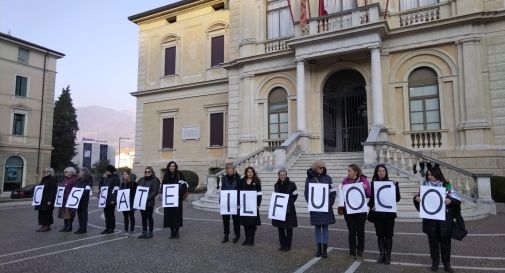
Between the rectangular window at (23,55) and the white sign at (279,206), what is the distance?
37113 millimetres

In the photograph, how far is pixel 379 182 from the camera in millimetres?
6914

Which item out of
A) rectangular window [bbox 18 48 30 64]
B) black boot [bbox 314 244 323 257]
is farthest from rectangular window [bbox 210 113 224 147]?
rectangular window [bbox 18 48 30 64]

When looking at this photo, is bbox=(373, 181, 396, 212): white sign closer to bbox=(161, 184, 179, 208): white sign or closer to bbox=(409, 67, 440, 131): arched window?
bbox=(161, 184, 179, 208): white sign

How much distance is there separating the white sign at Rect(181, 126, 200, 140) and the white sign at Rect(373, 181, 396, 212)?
1955 centimetres

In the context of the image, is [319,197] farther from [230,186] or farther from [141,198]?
[141,198]

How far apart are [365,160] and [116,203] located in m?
9.60

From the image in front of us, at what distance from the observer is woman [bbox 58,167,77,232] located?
34.6 feet

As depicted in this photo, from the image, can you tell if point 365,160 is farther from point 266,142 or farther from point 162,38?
point 162,38

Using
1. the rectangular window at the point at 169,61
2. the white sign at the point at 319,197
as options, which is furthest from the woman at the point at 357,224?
the rectangular window at the point at 169,61

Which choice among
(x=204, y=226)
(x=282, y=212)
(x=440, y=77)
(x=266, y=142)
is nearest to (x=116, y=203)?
(x=204, y=226)

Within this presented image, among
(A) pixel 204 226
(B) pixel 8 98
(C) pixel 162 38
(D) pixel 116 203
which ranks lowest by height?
(A) pixel 204 226

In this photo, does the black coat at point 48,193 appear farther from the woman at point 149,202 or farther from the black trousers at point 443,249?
the black trousers at point 443,249

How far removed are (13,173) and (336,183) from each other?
32.2 m

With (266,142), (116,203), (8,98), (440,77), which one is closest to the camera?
(116,203)
